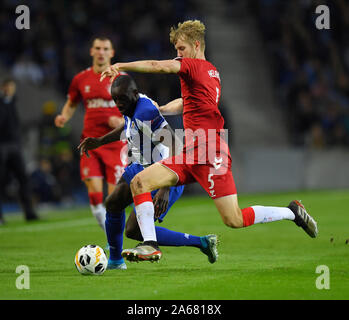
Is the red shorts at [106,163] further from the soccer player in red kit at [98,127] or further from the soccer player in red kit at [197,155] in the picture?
the soccer player in red kit at [197,155]

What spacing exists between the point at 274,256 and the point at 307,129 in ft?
44.0

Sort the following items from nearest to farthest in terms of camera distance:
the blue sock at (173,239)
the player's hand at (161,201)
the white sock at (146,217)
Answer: the white sock at (146,217)
the player's hand at (161,201)
the blue sock at (173,239)

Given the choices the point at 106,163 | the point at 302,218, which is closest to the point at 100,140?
the point at 302,218

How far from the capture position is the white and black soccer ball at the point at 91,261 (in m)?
7.04

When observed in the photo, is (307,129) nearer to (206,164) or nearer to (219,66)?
(219,66)

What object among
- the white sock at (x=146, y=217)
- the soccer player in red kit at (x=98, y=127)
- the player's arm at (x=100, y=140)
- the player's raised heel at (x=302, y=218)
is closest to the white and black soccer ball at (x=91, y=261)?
the white sock at (x=146, y=217)

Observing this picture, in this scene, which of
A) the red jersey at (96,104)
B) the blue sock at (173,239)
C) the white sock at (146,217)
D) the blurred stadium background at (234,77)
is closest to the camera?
the white sock at (146,217)

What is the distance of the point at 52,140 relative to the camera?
18391mm

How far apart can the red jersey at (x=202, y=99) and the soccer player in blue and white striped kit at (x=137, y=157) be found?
0.42 meters

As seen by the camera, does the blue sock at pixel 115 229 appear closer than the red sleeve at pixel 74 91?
Yes

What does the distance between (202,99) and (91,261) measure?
177 cm

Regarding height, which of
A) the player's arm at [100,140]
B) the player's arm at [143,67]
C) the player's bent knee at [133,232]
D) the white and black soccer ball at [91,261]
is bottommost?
the white and black soccer ball at [91,261]

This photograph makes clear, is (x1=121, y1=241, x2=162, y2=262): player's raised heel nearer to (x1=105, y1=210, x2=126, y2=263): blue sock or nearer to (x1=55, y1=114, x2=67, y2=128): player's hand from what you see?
(x1=105, y1=210, x2=126, y2=263): blue sock
